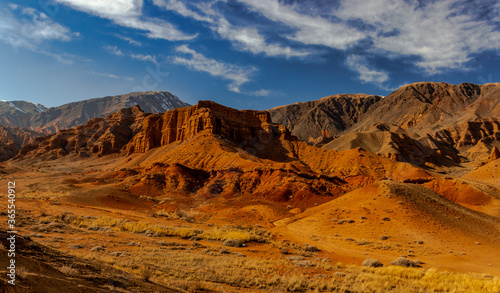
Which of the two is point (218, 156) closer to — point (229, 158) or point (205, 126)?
point (229, 158)

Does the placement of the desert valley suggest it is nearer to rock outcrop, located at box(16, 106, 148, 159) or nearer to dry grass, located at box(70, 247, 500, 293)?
dry grass, located at box(70, 247, 500, 293)

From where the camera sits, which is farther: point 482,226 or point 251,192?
point 251,192

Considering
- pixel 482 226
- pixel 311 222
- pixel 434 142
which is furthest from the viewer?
pixel 434 142

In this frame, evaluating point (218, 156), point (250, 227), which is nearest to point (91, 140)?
point (218, 156)

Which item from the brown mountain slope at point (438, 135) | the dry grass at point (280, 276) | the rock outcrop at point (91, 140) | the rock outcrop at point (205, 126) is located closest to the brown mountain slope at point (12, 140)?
the rock outcrop at point (91, 140)

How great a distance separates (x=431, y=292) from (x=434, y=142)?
146601 millimetres

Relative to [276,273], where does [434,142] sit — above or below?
above

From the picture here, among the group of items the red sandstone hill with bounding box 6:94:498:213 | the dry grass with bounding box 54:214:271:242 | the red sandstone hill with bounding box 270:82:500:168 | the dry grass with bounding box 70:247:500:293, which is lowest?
the dry grass with bounding box 54:214:271:242

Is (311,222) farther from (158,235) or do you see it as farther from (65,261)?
(65,261)

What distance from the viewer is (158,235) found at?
1858cm

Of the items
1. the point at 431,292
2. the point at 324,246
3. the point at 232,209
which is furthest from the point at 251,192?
the point at 431,292

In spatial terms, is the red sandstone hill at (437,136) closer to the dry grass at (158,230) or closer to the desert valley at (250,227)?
the desert valley at (250,227)

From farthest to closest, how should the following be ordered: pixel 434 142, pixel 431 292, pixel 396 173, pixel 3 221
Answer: pixel 434 142 < pixel 396 173 < pixel 3 221 < pixel 431 292

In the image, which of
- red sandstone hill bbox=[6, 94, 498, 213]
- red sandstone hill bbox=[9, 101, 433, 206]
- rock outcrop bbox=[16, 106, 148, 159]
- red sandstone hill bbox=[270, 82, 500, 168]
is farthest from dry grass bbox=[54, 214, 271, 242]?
red sandstone hill bbox=[270, 82, 500, 168]
